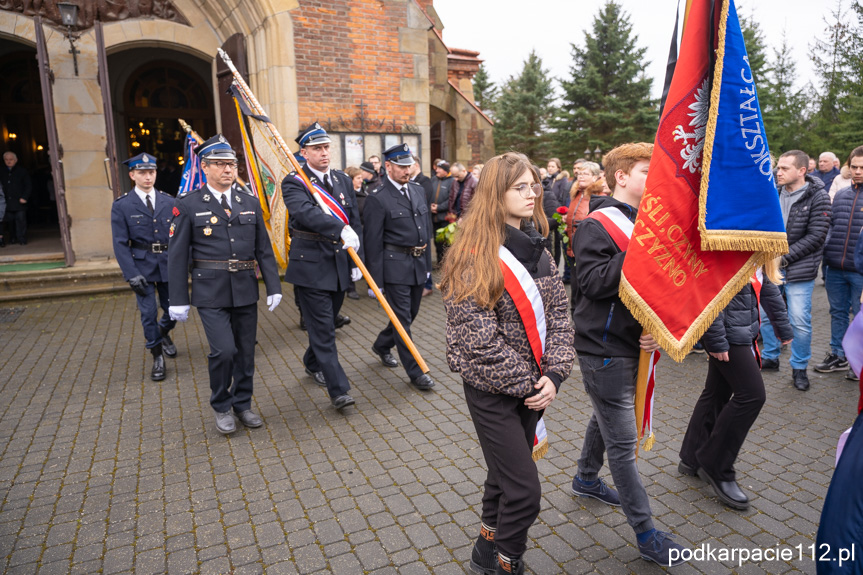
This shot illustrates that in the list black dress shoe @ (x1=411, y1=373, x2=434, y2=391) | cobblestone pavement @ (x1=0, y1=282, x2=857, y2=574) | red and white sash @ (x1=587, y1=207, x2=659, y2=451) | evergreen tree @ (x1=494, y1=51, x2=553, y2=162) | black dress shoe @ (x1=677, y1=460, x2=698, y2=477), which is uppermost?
evergreen tree @ (x1=494, y1=51, x2=553, y2=162)

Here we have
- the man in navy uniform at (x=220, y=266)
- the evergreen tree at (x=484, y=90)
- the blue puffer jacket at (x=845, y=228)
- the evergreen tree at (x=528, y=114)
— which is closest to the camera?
the man in navy uniform at (x=220, y=266)

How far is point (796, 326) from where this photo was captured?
5.45 meters

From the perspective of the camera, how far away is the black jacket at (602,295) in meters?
2.77

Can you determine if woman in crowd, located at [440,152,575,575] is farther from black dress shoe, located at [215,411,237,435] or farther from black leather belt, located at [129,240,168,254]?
black leather belt, located at [129,240,168,254]

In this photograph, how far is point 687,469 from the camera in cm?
376

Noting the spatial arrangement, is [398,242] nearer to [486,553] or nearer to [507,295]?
[507,295]

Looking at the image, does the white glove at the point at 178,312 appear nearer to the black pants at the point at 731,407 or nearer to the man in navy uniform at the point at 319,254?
the man in navy uniform at the point at 319,254

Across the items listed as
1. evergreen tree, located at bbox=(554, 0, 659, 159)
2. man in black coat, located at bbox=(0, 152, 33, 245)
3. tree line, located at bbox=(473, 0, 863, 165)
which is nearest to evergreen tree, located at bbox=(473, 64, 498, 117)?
tree line, located at bbox=(473, 0, 863, 165)

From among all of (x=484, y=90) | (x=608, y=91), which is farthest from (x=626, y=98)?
(x=484, y=90)

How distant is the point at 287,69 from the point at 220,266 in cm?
643

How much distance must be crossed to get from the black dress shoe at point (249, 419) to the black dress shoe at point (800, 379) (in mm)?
4727

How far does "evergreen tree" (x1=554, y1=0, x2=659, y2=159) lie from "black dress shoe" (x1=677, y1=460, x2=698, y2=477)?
31.5 meters

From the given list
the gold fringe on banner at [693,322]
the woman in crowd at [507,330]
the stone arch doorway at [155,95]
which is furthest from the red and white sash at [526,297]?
the stone arch doorway at [155,95]

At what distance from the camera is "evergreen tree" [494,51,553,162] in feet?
131
